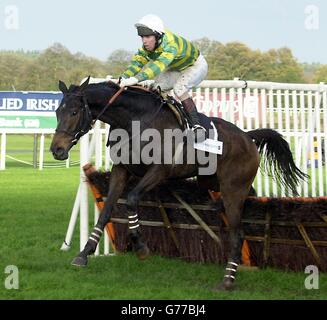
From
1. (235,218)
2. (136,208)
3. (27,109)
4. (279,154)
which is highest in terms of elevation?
(27,109)

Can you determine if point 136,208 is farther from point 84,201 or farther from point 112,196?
point 84,201

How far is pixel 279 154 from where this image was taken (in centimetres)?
711

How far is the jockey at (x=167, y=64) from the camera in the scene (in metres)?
6.16

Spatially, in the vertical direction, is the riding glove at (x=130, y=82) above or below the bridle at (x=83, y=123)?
above

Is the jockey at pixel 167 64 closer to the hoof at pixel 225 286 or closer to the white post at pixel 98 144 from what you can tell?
the white post at pixel 98 144

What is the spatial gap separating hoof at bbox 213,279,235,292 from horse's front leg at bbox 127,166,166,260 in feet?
2.18

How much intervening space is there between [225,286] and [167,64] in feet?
6.55

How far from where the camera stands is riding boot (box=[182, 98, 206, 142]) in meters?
6.29

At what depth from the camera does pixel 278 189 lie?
24.4ft

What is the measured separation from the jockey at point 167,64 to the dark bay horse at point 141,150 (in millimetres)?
206

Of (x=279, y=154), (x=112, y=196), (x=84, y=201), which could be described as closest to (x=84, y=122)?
(x=112, y=196)

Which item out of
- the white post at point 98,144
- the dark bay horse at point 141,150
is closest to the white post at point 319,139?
the dark bay horse at point 141,150

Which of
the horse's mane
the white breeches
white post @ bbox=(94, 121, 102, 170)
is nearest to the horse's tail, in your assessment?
the white breeches
